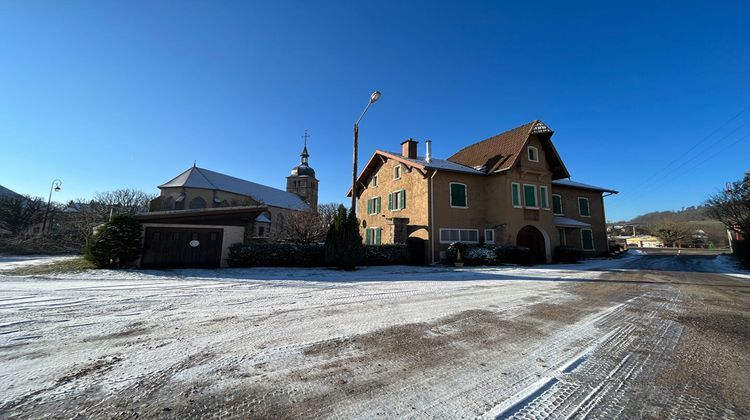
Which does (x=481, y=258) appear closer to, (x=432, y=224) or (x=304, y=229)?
(x=432, y=224)

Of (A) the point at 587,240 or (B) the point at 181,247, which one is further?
(A) the point at 587,240

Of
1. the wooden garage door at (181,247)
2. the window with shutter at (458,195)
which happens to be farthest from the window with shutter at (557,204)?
the wooden garage door at (181,247)

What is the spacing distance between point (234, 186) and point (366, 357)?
138 ft

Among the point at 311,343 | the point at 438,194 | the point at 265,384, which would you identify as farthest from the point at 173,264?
the point at 438,194

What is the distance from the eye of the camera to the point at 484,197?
19125 mm

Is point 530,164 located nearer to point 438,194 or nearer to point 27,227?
point 438,194

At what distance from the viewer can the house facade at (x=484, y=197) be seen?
57.5 feet

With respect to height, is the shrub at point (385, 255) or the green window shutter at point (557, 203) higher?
the green window shutter at point (557, 203)

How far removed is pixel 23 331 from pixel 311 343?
12.4ft

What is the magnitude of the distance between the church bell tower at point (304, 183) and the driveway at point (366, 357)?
48.3 meters

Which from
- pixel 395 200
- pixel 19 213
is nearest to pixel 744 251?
pixel 395 200

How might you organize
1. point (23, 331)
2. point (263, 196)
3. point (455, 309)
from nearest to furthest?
point (23, 331) → point (455, 309) → point (263, 196)

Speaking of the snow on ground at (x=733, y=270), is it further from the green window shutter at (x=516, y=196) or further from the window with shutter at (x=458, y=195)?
the window with shutter at (x=458, y=195)

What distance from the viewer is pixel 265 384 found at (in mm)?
2449
